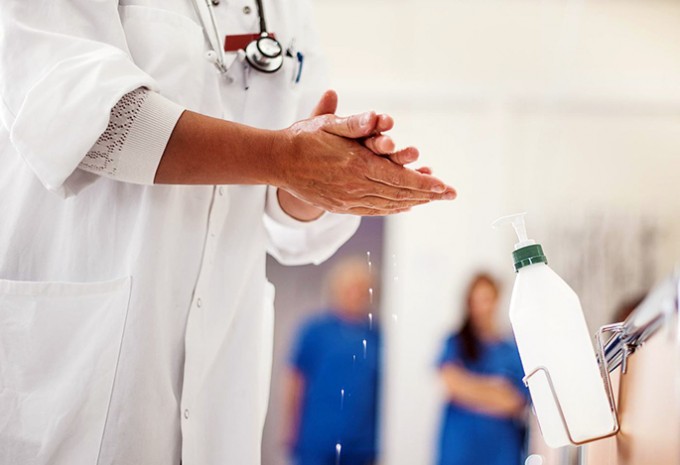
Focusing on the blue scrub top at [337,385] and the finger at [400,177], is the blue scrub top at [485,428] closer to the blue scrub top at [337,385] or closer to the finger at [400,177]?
the blue scrub top at [337,385]

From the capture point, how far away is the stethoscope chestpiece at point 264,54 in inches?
41.6

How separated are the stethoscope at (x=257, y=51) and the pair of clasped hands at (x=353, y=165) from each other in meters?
0.26

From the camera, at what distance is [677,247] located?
2.94 metres

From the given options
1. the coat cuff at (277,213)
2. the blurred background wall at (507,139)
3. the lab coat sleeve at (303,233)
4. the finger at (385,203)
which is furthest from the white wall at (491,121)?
the finger at (385,203)

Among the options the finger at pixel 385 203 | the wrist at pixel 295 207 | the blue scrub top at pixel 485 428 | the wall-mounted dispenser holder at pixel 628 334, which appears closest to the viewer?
the wall-mounted dispenser holder at pixel 628 334

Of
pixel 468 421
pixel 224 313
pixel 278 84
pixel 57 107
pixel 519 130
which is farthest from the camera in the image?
pixel 519 130

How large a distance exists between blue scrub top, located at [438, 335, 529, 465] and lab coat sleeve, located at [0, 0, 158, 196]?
2.10 meters

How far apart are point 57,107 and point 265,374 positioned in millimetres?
612

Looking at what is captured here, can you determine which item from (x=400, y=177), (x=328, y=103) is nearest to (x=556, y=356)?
(x=400, y=177)

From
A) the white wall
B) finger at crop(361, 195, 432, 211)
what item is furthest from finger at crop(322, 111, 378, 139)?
the white wall

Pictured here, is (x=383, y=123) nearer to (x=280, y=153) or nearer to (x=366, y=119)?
(x=366, y=119)

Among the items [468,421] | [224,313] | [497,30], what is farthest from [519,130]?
[224,313]

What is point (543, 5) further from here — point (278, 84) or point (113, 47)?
point (113, 47)

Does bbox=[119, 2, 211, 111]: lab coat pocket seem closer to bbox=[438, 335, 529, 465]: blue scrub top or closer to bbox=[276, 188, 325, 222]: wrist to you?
bbox=[276, 188, 325, 222]: wrist
